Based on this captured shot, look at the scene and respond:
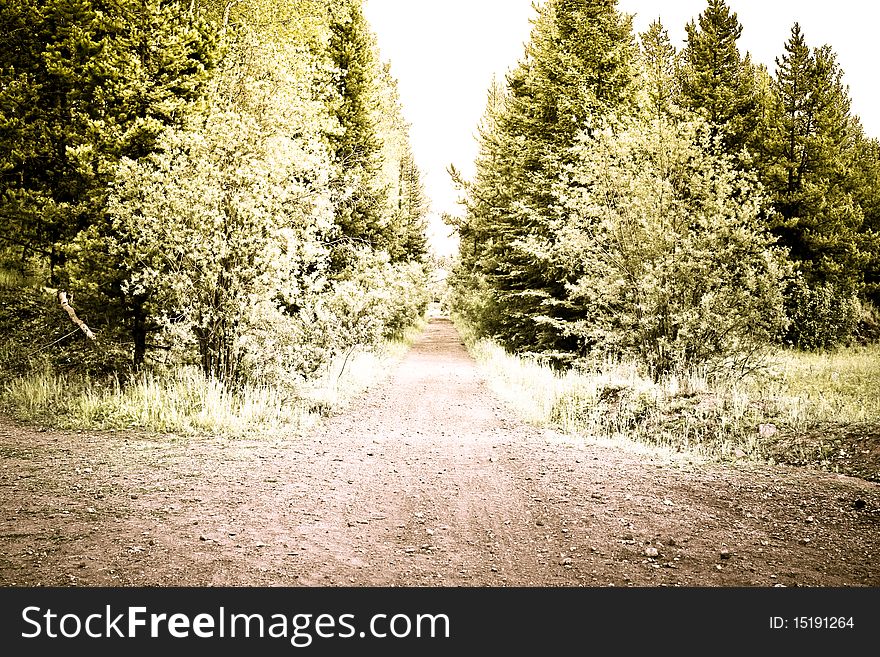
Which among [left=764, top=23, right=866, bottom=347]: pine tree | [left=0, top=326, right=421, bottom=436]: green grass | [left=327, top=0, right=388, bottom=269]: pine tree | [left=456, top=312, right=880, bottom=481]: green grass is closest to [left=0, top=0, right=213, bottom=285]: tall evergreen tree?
[left=0, top=326, right=421, bottom=436]: green grass

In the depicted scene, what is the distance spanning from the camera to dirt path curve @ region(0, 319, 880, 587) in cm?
453

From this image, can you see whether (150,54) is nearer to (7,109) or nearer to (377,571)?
(7,109)

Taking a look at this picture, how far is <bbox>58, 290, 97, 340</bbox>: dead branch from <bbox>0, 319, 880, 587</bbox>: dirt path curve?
11.7ft

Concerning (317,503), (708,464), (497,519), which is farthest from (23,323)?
(708,464)

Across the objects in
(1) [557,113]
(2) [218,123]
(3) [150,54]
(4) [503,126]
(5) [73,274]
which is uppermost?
(4) [503,126]

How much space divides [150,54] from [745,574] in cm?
1338

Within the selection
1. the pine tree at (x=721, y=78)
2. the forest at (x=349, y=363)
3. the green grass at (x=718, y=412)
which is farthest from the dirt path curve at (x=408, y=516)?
the pine tree at (x=721, y=78)

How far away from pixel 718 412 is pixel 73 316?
44.2 feet

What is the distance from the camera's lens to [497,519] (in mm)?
→ 5914

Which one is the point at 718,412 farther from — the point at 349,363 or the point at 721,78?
the point at 721,78

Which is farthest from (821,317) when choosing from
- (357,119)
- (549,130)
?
(357,119)

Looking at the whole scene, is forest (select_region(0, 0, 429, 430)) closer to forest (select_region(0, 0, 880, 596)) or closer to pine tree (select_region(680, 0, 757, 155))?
forest (select_region(0, 0, 880, 596))

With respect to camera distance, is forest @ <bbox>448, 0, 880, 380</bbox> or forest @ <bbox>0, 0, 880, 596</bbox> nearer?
forest @ <bbox>0, 0, 880, 596</bbox>

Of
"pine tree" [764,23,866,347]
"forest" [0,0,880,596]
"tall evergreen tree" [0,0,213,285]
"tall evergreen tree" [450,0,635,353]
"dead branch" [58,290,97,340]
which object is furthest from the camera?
"pine tree" [764,23,866,347]
